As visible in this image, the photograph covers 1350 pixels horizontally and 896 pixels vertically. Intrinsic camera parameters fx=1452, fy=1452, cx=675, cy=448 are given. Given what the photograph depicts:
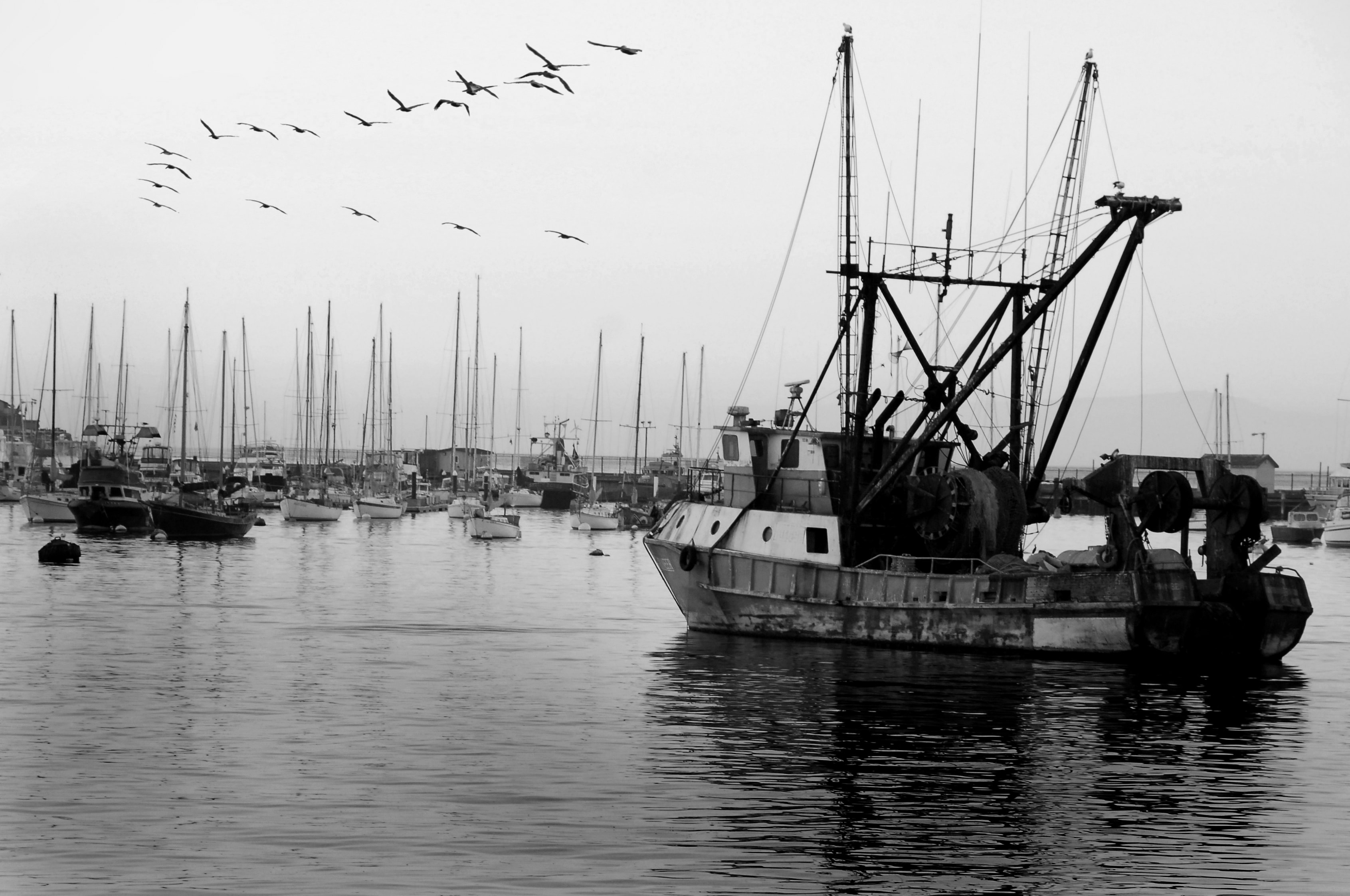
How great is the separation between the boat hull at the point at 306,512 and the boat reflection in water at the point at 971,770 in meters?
80.1

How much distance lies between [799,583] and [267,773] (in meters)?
19.2

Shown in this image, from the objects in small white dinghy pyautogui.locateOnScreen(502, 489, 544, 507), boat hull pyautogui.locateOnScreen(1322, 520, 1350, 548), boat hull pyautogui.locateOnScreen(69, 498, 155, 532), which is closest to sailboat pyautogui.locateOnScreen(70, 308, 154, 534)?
boat hull pyautogui.locateOnScreen(69, 498, 155, 532)

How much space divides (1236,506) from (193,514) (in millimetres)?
63718

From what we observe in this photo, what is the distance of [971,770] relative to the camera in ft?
75.7

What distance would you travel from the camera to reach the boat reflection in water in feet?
57.6

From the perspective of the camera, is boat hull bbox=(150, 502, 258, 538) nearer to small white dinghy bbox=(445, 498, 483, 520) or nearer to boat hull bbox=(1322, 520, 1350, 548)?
small white dinghy bbox=(445, 498, 483, 520)

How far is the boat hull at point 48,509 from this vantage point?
9888 cm

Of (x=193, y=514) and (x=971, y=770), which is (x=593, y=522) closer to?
(x=193, y=514)

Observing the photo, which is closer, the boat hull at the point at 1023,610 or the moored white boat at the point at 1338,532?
the boat hull at the point at 1023,610

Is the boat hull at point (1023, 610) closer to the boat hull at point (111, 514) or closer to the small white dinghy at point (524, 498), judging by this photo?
the boat hull at point (111, 514)

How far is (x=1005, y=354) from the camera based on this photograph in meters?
37.9

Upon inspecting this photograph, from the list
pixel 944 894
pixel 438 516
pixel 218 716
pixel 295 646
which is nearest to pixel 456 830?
pixel 944 894

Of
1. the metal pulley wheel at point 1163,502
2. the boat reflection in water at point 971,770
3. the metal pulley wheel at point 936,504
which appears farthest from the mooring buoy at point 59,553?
the metal pulley wheel at point 1163,502

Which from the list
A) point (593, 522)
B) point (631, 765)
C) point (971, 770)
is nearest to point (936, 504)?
point (971, 770)
